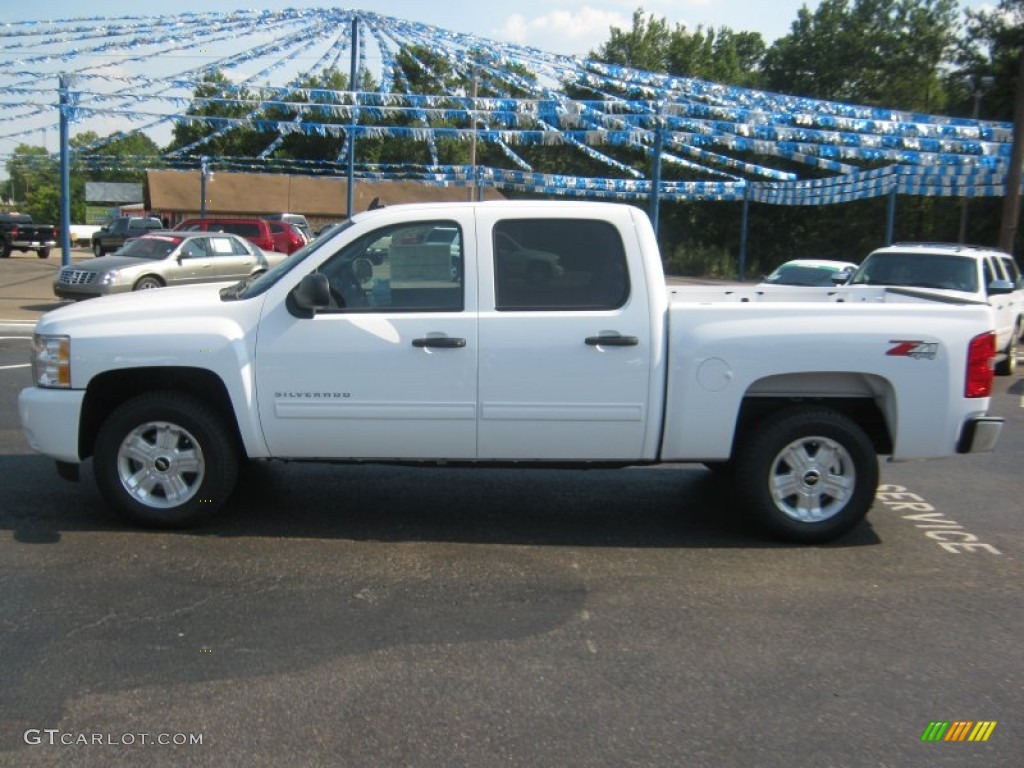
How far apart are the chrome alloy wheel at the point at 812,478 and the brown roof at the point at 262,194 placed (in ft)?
150

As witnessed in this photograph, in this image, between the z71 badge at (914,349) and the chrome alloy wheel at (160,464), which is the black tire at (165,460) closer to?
Result: the chrome alloy wheel at (160,464)

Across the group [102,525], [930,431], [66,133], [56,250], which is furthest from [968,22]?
[56,250]

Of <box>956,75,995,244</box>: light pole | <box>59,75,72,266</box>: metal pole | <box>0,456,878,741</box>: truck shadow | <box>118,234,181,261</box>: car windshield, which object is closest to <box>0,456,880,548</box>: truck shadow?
<box>0,456,878,741</box>: truck shadow

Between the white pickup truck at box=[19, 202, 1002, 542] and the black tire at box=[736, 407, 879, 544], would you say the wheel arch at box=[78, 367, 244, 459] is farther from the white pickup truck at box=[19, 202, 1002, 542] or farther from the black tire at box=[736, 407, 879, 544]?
the black tire at box=[736, 407, 879, 544]

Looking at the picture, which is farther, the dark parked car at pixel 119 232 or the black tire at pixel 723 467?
the dark parked car at pixel 119 232

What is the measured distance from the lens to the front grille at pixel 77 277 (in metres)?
18.5

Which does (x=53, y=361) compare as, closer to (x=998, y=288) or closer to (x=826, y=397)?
(x=826, y=397)

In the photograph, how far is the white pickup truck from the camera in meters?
5.41

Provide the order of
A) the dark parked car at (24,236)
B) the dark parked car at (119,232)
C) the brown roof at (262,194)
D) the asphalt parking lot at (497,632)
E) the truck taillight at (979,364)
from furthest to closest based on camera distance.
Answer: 1. the brown roof at (262,194)
2. the dark parked car at (24,236)
3. the dark parked car at (119,232)
4. the truck taillight at (979,364)
5. the asphalt parking lot at (497,632)

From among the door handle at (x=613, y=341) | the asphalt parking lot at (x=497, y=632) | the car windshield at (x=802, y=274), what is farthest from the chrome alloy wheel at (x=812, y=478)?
the car windshield at (x=802, y=274)

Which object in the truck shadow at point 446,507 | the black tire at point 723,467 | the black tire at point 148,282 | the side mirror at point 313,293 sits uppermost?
the side mirror at point 313,293

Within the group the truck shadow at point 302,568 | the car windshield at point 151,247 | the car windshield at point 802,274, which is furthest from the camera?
the car windshield at point 802,274

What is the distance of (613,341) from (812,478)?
1.48 metres

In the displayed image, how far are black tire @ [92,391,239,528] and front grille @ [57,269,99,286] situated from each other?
46.9 ft
